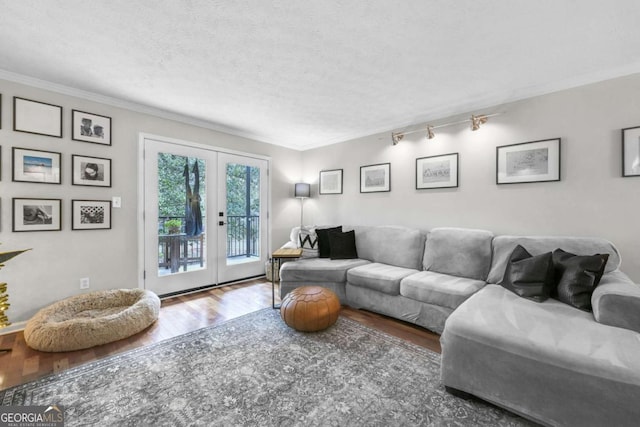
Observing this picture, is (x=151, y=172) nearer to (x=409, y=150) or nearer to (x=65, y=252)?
(x=65, y=252)

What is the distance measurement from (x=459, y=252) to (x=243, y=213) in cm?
310

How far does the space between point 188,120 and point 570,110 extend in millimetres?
4309

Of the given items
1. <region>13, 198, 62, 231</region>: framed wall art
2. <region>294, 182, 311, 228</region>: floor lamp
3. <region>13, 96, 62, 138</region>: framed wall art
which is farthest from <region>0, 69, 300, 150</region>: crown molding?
<region>294, 182, 311, 228</region>: floor lamp

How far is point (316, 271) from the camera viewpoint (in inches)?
124

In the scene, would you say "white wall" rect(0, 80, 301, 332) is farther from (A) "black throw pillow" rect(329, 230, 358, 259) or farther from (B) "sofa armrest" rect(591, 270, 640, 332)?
(B) "sofa armrest" rect(591, 270, 640, 332)

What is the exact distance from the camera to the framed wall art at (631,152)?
220 centimetres

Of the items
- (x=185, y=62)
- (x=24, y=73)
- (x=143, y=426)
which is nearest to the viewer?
(x=143, y=426)

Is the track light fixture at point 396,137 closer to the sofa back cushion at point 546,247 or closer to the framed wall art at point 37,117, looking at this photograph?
the sofa back cushion at point 546,247

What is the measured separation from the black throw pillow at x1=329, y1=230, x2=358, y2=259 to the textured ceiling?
1.68 metres

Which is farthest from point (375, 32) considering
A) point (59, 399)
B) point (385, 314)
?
point (59, 399)

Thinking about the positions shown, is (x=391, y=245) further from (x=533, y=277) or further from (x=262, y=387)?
(x=262, y=387)

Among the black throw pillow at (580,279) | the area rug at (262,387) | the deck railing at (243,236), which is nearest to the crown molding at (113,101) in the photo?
the deck railing at (243,236)

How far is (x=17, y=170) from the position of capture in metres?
2.44

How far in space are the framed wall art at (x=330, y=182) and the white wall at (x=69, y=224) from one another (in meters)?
2.13
